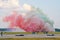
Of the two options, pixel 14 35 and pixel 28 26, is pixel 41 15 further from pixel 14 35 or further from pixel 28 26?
pixel 14 35

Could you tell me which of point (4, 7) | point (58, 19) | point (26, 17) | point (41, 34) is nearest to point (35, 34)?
point (41, 34)

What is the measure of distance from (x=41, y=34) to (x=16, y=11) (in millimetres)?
489

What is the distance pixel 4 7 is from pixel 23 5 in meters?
0.27

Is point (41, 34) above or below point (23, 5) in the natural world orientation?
below

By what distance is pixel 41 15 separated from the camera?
1.60 meters

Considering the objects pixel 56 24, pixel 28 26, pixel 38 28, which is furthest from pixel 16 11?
pixel 56 24

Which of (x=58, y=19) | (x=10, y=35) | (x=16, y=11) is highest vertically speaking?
(x=16, y=11)

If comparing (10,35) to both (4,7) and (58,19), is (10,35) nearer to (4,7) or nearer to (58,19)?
(4,7)

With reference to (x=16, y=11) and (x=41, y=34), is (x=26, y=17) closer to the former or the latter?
(x=16, y=11)

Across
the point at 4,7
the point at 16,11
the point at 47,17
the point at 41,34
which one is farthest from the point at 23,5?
the point at 41,34

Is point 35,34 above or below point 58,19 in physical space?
below

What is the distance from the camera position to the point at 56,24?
1.58 metres

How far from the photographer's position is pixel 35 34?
63.0 inches

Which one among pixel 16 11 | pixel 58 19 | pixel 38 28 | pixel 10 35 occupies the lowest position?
pixel 10 35
